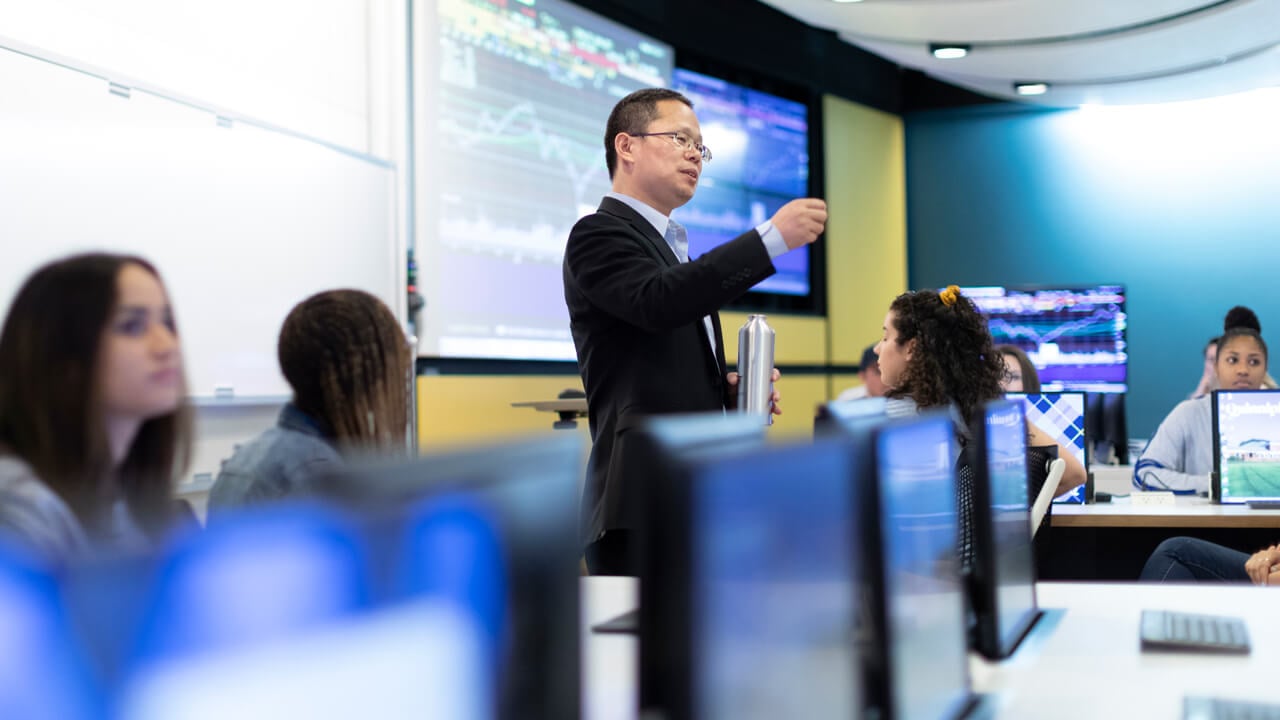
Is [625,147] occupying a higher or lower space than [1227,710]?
higher

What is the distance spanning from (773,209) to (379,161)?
3305mm

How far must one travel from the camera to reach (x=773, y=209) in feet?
22.3

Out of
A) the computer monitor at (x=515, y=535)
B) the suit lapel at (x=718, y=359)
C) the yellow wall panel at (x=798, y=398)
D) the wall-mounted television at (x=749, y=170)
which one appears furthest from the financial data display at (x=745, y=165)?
the computer monitor at (x=515, y=535)

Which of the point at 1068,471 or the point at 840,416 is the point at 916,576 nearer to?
the point at 840,416

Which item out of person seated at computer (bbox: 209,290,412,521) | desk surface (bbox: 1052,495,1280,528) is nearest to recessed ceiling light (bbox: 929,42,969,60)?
desk surface (bbox: 1052,495,1280,528)

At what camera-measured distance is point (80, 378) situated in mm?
1080

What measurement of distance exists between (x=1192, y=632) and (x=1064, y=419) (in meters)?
2.27

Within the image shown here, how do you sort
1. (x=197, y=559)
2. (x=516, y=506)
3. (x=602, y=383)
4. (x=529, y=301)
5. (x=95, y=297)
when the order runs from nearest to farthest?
(x=197, y=559), (x=516, y=506), (x=95, y=297), (x=602, y=383), (x=529, y=301)

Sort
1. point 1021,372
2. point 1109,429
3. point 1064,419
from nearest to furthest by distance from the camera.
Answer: point 1064,419 < point 1021,372 < point 1109,429

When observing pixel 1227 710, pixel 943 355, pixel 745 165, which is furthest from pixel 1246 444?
pixel 745 165

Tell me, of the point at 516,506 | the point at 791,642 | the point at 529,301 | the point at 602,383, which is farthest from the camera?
the point at 529,301

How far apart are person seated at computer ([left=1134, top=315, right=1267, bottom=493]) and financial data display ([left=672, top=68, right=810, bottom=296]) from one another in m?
2.33

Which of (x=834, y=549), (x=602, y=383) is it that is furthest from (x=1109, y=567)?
(x=834, y=549)

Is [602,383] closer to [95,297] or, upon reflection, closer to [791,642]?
[95,297]
